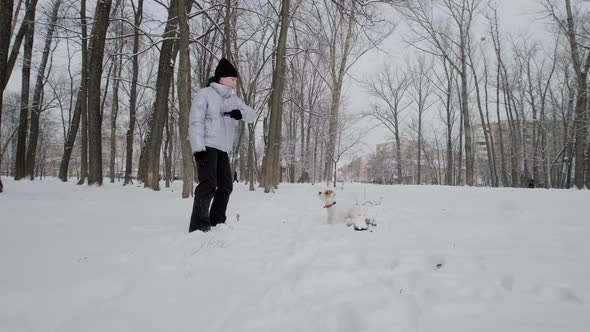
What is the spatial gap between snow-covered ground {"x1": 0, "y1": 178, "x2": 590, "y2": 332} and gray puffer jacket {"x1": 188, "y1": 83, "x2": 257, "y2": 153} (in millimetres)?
1058

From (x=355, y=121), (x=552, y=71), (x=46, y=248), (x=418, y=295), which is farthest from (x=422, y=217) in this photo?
(x=552, y=71)

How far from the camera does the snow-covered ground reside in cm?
150

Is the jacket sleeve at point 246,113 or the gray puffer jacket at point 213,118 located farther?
the jacket sleeve at point 246,113

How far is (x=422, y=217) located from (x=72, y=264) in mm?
4299

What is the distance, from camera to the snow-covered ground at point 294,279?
4.93 feet

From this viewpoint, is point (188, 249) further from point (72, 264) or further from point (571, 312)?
point (571, 312)

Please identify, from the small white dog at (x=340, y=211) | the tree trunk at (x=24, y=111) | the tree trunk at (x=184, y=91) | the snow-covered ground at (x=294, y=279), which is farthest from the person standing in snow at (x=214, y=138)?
the tree trunk at (x=24, y=111)

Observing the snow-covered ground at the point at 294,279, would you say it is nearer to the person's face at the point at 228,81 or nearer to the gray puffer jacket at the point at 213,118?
the gray puffer jacket at the point at 213,118

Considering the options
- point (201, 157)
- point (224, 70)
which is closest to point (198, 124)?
point (201, 157)

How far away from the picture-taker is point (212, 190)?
12.0 feet

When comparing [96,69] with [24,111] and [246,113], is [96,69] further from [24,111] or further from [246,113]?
[246,113]

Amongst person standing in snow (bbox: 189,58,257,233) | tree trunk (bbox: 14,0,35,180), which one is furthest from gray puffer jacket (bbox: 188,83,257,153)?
tree trunk (bbox: 14,0,35,180)

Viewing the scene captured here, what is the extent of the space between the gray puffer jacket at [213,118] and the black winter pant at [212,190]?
15 centimetres

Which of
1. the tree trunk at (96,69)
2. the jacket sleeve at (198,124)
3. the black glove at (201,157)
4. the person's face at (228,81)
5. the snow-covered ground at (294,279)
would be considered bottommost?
the snow-covered ground at (294,279)
